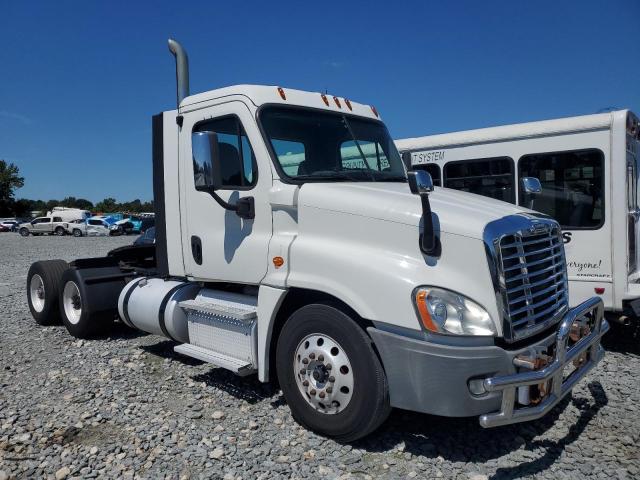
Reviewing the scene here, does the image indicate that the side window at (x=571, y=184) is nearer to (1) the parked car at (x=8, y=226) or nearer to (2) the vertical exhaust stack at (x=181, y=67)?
(2) the vertical exhaust stack at (x=181, y=67)

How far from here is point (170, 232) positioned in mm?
5504

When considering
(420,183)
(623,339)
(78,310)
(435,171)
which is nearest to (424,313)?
(420,183)

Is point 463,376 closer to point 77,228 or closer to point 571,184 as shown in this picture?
point 571,184

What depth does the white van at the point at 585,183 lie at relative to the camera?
Answer: 6.34 metres

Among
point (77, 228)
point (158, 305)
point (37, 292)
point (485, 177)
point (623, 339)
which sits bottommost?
point (623, 339)

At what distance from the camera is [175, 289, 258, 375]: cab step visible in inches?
174

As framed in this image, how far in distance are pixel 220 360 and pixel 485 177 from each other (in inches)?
194

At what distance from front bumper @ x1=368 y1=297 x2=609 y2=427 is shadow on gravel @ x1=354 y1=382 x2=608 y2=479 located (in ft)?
1.63

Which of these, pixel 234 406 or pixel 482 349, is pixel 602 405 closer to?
pixel 482 349

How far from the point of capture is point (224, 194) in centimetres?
471

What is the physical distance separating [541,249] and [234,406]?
9.47ft

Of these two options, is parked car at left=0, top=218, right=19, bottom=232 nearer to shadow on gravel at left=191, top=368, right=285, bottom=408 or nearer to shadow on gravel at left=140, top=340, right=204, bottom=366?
shadow on gravel at left=140, top=340, right=204, bottom=366

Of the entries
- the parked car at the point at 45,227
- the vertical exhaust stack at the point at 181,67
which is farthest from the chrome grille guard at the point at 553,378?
the parked car at the point at 45,227

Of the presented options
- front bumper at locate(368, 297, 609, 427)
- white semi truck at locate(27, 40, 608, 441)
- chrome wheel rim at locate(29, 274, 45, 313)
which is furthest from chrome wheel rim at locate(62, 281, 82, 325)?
front bumper at locate(368, 297, 609, 427)
